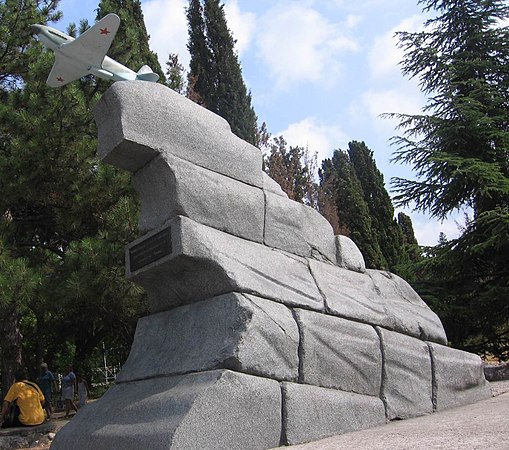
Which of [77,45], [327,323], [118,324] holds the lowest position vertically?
[327,323]

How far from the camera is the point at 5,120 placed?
7.84m

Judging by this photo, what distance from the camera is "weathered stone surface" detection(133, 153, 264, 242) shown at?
13.4ft

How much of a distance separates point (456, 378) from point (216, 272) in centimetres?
245

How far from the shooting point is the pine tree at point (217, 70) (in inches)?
736

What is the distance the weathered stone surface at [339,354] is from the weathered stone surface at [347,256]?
0.66 m

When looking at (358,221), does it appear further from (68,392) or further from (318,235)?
(318,235)

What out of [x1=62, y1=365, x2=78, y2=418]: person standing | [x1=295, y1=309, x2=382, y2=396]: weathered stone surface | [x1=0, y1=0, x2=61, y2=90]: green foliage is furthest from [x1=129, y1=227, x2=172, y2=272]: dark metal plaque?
[x1=62, y1=365, x2=78, y2=418]: person standing

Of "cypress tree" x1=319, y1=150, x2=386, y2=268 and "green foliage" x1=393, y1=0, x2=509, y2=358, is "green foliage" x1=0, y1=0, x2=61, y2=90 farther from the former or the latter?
"cypress tree" x1=319, y1=150, x2=386, y2=268

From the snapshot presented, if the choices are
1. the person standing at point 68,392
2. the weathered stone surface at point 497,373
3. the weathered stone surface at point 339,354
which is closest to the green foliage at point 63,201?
the person standing at point 68,392

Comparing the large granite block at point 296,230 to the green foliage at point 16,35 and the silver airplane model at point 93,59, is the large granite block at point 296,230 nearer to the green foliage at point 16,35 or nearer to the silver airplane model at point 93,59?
the silver airplane model at point 93,59

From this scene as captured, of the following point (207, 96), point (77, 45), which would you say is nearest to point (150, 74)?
point (77, 45)

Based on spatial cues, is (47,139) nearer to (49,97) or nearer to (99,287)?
(49,97)

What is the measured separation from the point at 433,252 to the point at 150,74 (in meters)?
5.96

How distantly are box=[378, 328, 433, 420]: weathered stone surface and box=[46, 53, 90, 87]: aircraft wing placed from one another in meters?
3.55
